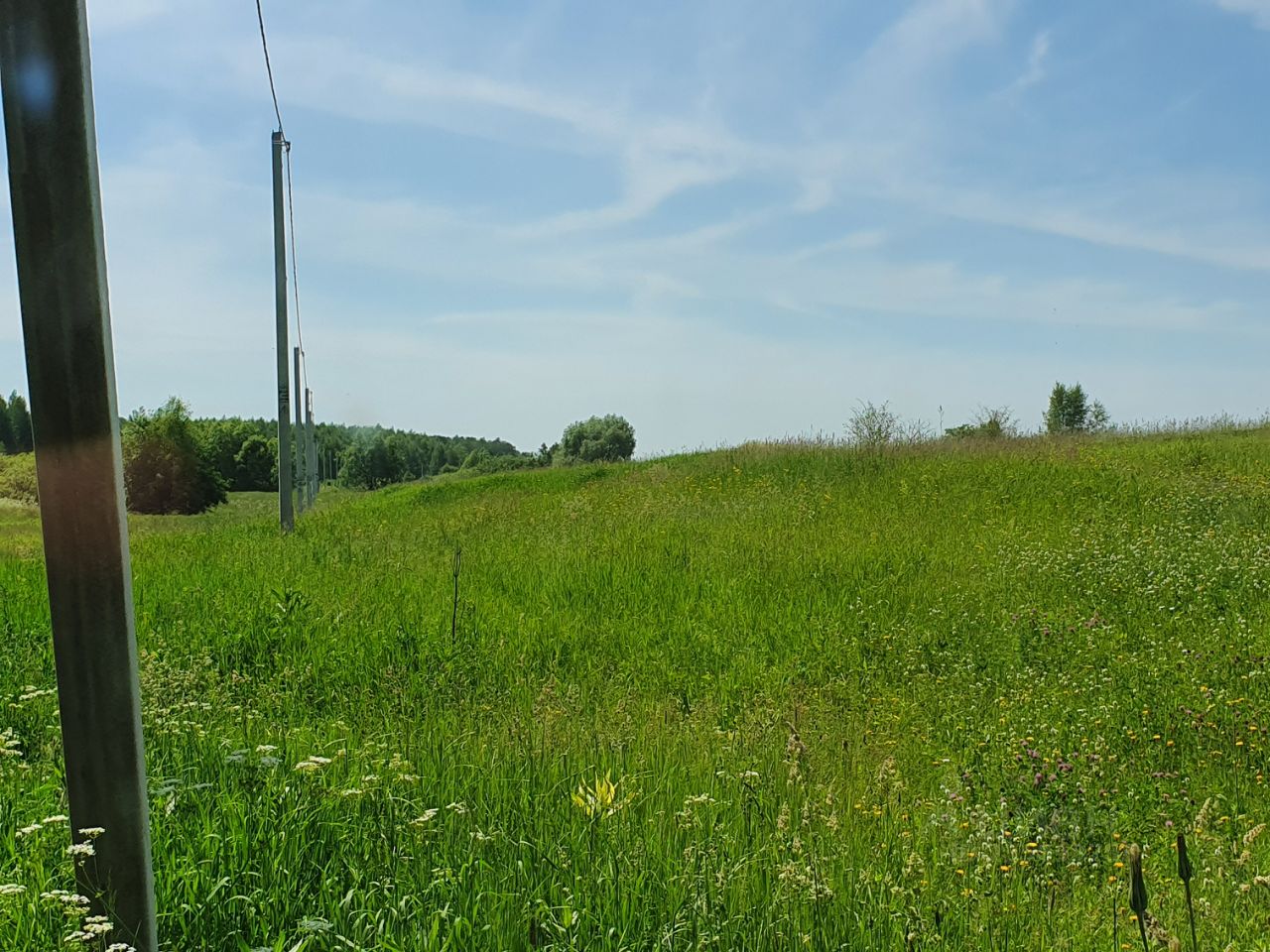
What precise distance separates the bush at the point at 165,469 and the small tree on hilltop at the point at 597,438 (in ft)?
Answer: 115

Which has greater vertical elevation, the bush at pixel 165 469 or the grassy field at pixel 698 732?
the bush at pixel 165 469

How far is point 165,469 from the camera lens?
5828 cm

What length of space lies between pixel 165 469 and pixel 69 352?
63678 millimetres

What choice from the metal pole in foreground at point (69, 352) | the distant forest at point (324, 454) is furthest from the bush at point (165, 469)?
the metal pole in foreground at point (69, 352)

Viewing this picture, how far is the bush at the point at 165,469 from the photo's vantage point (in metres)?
58.2

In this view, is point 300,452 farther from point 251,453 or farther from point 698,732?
point 251,453

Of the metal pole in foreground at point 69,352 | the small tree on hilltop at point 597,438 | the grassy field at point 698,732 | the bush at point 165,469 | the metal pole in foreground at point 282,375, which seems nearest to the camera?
the metal pole in foreground at point 69,352

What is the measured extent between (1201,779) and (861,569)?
469cm

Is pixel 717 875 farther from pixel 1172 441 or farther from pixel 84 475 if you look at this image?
pixel 1172 441

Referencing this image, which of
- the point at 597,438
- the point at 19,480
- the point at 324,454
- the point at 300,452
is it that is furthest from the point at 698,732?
the point at 597,438

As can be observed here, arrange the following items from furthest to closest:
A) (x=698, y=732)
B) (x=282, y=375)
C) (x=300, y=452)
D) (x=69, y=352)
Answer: (x=300, y=452) < (x=282, y=375) < (x=698, y=732) < (x=69, y=352)

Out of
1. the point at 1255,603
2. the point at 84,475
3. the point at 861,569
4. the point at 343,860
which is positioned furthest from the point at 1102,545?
the point at 84,475

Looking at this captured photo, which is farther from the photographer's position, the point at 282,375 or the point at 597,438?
the point at 597,438

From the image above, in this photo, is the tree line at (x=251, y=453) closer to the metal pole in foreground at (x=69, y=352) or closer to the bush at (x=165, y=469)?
the bush at (x=165, y=469)
